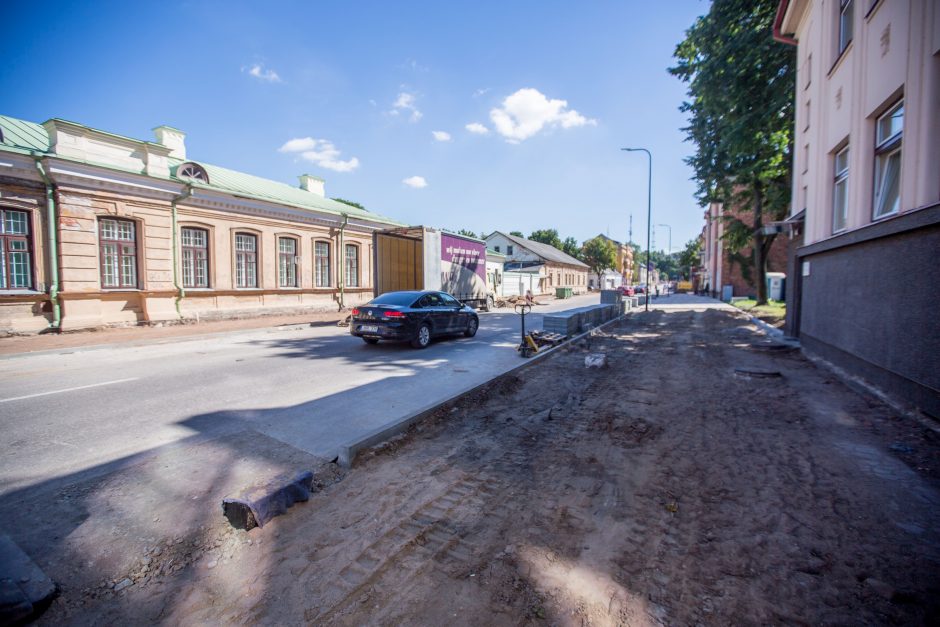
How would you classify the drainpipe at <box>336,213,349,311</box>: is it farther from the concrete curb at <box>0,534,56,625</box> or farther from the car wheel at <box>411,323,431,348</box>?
the concrete curb at <box>0,534,56,625</box>

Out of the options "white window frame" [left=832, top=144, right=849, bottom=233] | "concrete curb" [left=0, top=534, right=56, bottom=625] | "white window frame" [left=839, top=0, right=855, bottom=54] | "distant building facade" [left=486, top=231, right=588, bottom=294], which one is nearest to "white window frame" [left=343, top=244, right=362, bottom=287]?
"white window frame" [left=832, top=144, right=849, bottom=233]

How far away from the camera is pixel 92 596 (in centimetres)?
239

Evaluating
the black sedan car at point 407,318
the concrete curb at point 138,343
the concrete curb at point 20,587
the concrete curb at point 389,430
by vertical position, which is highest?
the black sedan car at point 407,318

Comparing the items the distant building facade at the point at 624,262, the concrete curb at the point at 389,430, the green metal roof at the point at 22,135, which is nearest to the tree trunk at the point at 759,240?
the concrete curb at the point at 389,430

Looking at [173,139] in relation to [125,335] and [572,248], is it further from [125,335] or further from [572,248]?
[572,248]

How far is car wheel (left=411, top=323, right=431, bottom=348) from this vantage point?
1089 centimetres

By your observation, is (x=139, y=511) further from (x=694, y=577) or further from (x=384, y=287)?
(x=384, y=287)

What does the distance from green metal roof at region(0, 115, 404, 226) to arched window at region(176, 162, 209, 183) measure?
0.21 meters

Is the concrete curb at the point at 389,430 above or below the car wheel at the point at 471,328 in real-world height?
below

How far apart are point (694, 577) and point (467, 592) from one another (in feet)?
4.44

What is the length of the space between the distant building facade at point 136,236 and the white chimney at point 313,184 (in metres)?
4.59

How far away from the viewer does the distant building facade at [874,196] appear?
5695mm

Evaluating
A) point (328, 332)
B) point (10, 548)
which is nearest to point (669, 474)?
point (10, 548)

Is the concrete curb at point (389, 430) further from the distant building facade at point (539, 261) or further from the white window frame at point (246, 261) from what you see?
the distant building facade at point (539, 261)
